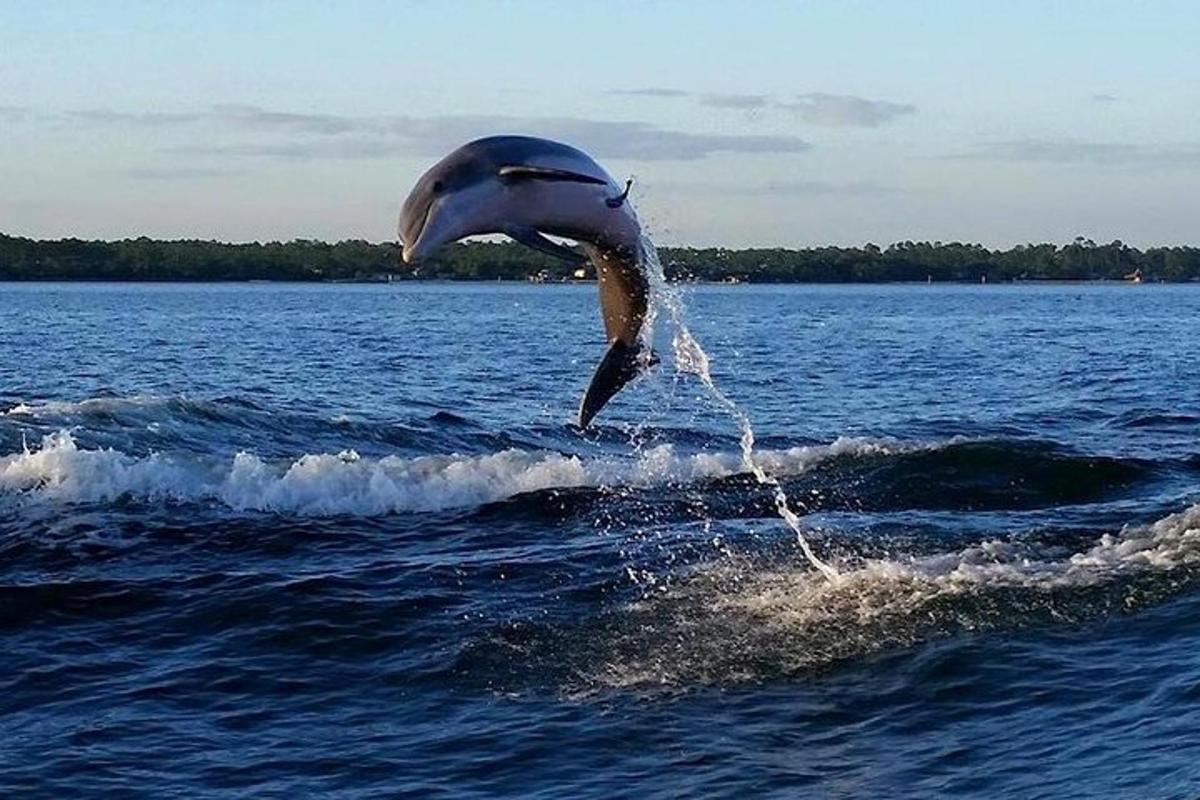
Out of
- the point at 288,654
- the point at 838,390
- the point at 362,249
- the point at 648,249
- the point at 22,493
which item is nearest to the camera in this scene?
the point at 648,249

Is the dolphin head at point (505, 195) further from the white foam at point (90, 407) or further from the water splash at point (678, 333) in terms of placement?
the white foam at point (90, 407)

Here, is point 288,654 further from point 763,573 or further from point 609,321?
point 609,321

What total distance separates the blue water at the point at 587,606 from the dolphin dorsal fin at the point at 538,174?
12.9ft

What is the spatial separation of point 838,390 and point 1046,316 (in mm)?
69439

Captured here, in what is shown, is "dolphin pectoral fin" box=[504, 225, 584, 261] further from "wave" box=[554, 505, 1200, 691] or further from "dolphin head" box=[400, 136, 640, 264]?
"wave" box=[554, 505, 1200, 691]

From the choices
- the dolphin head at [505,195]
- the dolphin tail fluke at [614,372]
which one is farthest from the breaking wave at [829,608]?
the dolphin head at [505,195]

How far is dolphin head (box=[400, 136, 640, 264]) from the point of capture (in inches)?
306

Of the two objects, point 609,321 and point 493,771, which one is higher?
point 609,321

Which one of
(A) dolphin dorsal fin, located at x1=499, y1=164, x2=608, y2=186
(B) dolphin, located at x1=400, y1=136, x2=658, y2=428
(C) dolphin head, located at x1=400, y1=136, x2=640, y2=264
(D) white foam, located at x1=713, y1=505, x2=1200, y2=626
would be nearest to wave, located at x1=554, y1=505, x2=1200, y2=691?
(D) white foam, located at x1=713, y1=505, x2=1200, y2=626

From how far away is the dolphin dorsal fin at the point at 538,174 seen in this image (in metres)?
7.94

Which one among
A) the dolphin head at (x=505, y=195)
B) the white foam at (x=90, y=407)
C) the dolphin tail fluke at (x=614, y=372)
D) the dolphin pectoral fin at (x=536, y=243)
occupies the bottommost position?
the white foam at (x=90, y=407)

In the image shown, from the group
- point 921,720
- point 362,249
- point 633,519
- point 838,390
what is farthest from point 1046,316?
point 921,720

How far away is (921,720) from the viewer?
11539 mm

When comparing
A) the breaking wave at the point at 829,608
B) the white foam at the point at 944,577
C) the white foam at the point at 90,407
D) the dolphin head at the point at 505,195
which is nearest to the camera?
the dolphin head at the point at 505,195
